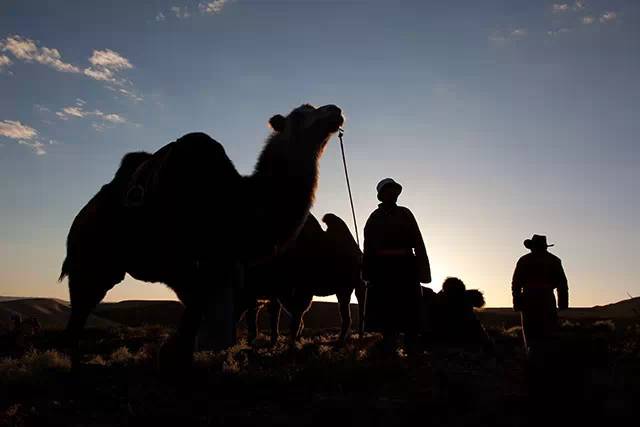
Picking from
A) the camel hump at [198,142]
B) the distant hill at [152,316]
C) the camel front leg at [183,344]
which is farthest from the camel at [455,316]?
the distant hill at [152,316]

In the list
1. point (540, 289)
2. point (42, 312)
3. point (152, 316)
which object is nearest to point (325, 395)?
point (540, 289)

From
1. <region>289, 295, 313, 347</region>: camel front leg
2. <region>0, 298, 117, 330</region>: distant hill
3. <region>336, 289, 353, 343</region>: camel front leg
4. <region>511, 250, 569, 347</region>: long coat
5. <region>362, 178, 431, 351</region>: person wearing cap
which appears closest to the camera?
<region>362, 178, 431, 351</region>: person wearing cap

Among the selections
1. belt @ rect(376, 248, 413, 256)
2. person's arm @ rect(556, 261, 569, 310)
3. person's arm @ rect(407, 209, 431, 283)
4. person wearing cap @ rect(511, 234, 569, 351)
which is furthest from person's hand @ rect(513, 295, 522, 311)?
belt @ rect(376, 248, 413, 256)

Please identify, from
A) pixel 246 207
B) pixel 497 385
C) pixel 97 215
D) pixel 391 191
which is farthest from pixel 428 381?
pixel 97 215

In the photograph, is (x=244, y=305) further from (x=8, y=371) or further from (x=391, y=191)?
(x=8, y=371)

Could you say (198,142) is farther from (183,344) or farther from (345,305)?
(345,305)

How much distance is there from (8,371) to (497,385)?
5503 mm

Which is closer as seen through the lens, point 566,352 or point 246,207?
point 566,352

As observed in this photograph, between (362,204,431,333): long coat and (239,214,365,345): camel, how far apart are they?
3203 millimetres

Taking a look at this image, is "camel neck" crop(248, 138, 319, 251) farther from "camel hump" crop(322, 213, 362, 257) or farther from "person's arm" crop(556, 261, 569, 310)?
"camel hump" crop(322, 213, 362, 257)

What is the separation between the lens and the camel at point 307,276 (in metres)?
12.1

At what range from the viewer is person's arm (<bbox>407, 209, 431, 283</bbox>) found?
873cm

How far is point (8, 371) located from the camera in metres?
6.45

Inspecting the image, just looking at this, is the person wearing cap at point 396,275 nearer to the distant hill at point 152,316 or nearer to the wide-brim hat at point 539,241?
the wide-brim hat at point 539,241
